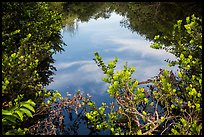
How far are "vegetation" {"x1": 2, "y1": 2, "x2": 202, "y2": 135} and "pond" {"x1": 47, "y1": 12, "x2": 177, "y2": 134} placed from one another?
1.70 ft

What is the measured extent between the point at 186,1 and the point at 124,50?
6.78 m

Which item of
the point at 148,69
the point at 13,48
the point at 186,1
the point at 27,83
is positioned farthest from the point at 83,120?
the point at 186,1

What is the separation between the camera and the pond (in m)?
11.2

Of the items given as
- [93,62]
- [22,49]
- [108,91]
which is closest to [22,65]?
[22,49]

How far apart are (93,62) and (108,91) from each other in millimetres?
8179

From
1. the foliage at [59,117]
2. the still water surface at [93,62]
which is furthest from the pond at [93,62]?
the foliage at [59,117]

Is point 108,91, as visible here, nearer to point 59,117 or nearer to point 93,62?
point 59,117

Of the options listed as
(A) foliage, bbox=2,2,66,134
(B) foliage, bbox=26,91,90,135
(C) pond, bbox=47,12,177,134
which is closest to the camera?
(A) foliage, bbox=2,2,66,134

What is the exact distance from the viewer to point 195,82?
19.3ft

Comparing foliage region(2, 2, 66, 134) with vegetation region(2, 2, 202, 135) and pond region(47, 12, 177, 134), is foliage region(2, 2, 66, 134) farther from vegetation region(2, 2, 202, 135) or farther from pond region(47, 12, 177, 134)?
pond region(47, 12, 177, 134)

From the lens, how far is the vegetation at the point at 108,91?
5.62 meters

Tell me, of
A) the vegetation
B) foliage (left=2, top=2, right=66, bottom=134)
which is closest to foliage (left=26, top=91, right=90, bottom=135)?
the vegetation

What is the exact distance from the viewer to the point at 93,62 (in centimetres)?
1394

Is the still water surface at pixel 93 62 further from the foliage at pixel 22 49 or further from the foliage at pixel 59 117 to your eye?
the foliage at pixel 59 117
